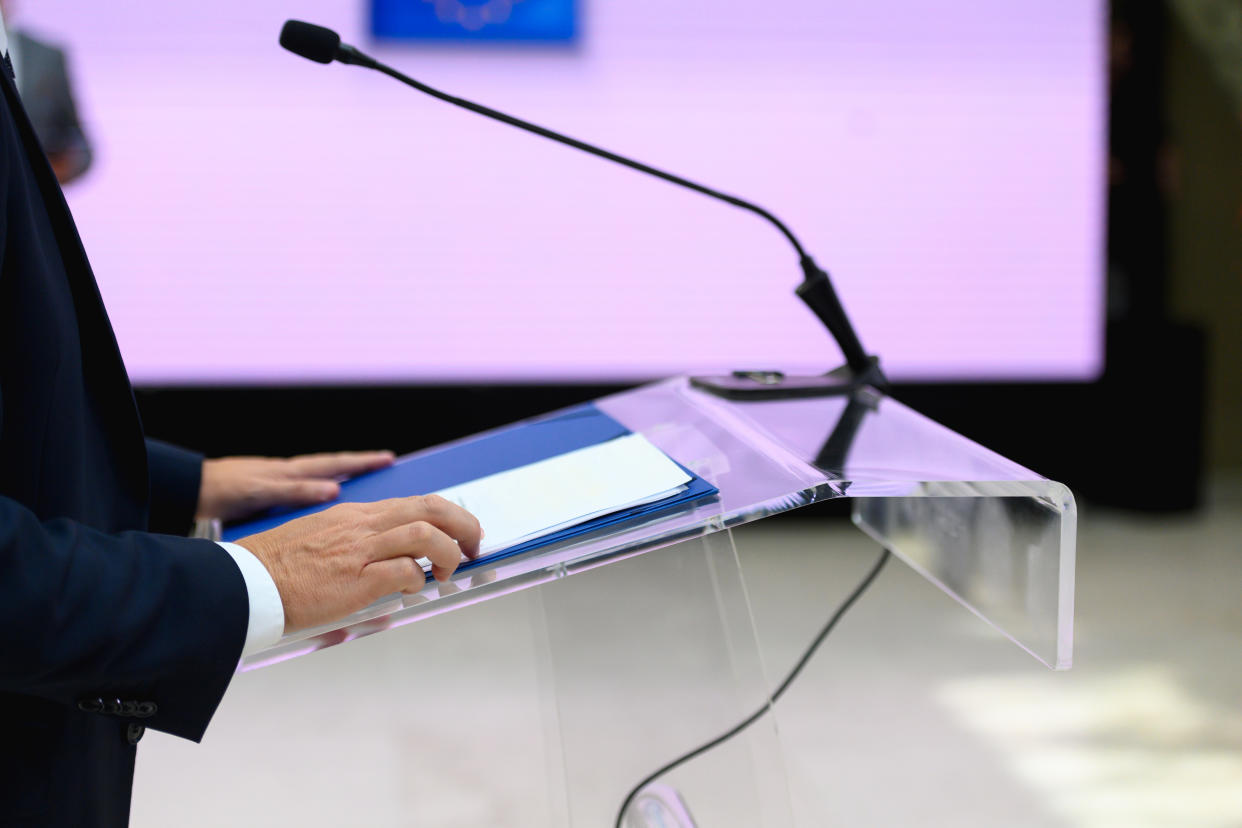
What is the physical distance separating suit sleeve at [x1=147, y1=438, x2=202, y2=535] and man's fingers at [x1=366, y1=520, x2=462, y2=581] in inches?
16.5

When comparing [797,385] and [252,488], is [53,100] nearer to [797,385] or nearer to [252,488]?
[252,488]

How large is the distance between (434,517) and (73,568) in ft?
0.75

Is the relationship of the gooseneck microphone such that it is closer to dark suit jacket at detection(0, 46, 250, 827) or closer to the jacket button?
dark suit jacket at detection(0, 46, 250, 827)

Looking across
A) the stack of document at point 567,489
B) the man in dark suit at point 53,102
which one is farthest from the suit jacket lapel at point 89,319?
the man in dark suit at point 53,102

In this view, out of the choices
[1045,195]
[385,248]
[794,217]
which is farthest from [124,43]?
[1045,195]

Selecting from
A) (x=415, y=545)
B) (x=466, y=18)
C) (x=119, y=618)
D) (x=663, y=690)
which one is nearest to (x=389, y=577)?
(x=415, y=545)

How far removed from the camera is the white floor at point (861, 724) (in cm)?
162

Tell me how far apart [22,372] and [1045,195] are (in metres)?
Answer: 2.80

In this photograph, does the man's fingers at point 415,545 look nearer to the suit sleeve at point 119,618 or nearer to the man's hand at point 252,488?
the suit sleeve at point 119,618

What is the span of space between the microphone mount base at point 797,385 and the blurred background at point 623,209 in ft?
5.67

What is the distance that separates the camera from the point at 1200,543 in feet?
9.31

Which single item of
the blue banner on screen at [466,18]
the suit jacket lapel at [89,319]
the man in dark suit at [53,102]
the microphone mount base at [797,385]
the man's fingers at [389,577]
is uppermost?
the blue banner on screen at [466,18]

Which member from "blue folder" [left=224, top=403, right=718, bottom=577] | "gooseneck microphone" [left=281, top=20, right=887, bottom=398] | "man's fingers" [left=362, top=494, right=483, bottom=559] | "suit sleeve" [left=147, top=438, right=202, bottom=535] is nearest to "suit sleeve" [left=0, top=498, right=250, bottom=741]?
"man's fingers" [left=362, top=494, right=483, bottom=559]

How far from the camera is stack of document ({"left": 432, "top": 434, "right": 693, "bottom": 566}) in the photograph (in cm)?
77
